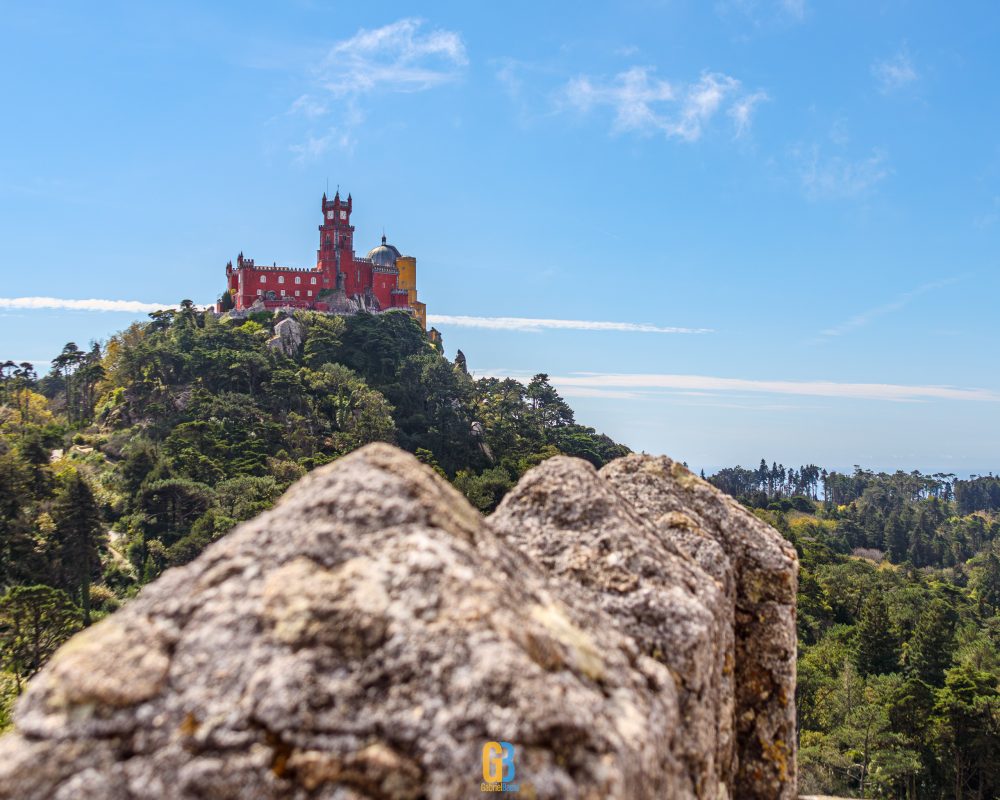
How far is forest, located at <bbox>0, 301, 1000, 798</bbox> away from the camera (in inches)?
1604

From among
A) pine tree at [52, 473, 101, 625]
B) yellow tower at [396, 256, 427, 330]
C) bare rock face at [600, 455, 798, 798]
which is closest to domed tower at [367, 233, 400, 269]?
yellow tower at [396, 256, 427, 330]

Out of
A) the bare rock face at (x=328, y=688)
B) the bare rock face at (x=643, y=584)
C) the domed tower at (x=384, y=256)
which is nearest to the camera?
the bare rock face at (x=328, y=688)

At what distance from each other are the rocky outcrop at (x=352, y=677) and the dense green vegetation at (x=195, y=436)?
32.4 m

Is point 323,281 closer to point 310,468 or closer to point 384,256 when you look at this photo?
point 384,256

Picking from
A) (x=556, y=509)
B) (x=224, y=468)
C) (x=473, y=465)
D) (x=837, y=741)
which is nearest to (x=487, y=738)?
(x=556, y=509)

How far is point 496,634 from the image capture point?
3.49 metres

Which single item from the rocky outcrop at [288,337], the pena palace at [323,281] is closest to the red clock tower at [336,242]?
the pena palace at [323,281]

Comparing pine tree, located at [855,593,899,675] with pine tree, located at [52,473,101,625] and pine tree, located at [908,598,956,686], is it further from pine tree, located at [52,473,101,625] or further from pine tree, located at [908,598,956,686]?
pine tree, located at [52,473,101,625]

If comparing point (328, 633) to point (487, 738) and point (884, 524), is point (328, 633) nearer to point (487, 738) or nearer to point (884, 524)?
point (487, 738)

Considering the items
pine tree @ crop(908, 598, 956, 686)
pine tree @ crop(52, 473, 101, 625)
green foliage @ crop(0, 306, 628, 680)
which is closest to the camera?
pine tree @ crop(52, 473, 101, 625)

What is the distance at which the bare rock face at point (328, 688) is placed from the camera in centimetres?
320

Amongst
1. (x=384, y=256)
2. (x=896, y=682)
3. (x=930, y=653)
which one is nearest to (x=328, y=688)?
(x=896, y=682)

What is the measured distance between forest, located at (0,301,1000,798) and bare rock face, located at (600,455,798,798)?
923 inches

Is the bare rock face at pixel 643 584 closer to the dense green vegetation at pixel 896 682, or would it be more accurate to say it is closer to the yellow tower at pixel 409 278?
the dense green vegetation at pixel 896 682
